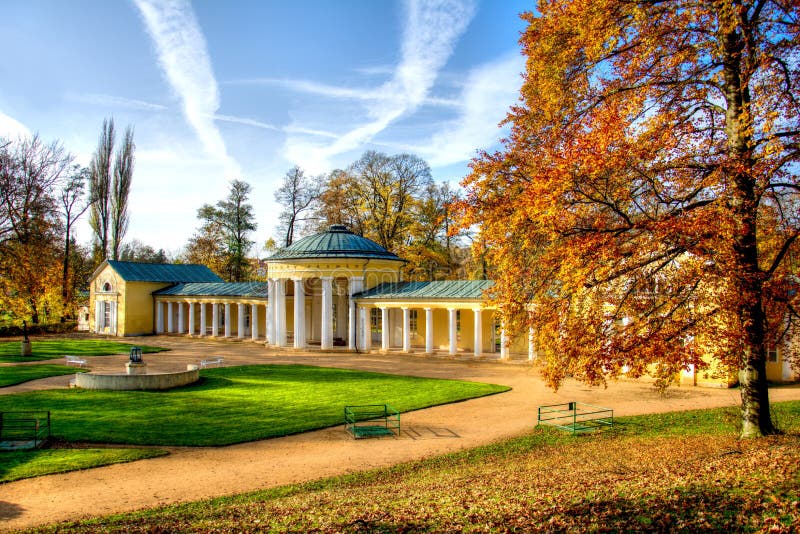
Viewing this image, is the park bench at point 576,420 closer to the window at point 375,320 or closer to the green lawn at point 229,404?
the green lawn at point 229,404

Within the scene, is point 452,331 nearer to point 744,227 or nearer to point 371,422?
point 371,422

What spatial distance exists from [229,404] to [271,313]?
22.0 m

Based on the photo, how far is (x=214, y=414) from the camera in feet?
56.9

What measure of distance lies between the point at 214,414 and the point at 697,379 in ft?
65.8

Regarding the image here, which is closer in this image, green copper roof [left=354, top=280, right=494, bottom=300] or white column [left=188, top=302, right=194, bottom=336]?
green copper roof [left=354, top=280, right=494, bottom=300]

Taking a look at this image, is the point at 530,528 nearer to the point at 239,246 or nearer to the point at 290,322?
the point at 290,322

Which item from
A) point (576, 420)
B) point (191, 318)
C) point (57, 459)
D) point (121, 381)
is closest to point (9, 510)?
point (57, 459)

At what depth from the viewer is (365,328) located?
121 feet

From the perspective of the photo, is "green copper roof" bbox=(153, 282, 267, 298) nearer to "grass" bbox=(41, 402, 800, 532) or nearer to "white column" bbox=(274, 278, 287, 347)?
"white column" bbox=(274, 278, 287, 347)

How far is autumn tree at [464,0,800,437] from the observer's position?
32.9 ft

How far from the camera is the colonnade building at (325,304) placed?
1331 inches

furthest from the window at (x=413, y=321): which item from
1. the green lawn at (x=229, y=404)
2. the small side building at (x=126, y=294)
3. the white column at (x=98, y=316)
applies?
the white column at (x=98, y=316)

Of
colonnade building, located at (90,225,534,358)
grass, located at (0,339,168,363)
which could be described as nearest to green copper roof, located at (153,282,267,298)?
colonnade building, located at (90,225,534,358)

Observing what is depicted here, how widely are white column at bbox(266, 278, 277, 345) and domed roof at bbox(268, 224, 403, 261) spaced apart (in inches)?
94.8
